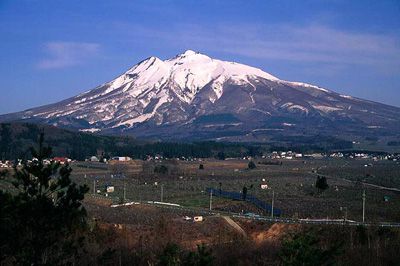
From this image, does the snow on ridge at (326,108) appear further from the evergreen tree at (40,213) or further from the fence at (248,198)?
the evergreen tree at (40,213)

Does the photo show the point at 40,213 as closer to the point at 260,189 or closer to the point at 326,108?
the point at 260,189

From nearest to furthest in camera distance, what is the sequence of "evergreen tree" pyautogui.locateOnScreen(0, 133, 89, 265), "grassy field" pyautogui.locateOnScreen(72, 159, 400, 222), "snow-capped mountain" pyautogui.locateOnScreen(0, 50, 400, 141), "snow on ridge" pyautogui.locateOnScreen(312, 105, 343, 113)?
"evergreen tree" pyautogui.locateOnScreen(0, 133, 89, 265) < "grassy field" pyautogui.locateOnScreen(72, 159, 400, 222) < "snow-capped mountain" pyautogui.locateOnScreen(0, 50, 400, 141) < "snow on ridge" pyautogui.locateOnScreen(312, 105, 343, 113)

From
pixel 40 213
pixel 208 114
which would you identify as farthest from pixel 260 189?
pixel 208 114

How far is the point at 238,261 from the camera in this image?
683 inches

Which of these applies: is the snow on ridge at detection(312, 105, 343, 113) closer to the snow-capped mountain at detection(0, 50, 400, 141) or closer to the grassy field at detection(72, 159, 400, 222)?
the snow-capped mountain at detection(0, 50, 400, 141)

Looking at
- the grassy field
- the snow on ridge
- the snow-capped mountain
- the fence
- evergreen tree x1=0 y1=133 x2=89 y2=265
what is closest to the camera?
evergreen tree x1=0 y1=133 x2=89 y2=265

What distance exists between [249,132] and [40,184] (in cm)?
13608

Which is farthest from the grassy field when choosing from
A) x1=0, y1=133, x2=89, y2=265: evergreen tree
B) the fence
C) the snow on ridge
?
the snow on ridge

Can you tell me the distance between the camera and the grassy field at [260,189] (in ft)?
108

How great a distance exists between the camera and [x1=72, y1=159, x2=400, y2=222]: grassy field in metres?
32.8

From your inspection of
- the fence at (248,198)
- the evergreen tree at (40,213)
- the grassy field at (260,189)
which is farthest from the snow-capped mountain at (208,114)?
the evergreen tree at (40,213)

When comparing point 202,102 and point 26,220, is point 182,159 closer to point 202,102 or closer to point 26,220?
point 26,220

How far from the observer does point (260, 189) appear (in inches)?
1697

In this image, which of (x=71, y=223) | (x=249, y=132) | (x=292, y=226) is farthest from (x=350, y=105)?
(x=71, y=223)
